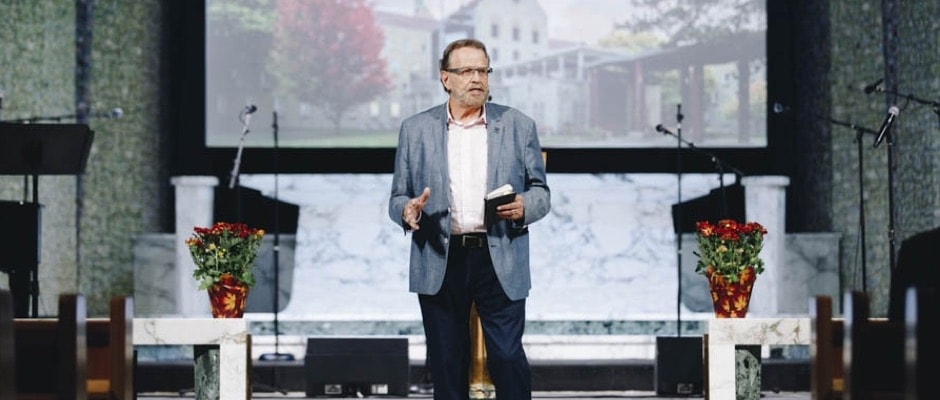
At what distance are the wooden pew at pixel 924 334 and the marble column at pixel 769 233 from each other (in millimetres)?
6367

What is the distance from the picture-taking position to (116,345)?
11.7 ft

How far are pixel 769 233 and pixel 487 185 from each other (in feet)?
16.4

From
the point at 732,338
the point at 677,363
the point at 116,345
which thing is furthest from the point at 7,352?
the point at 677,363

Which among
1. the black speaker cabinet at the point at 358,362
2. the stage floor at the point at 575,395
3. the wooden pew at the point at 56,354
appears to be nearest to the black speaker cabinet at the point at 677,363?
the stage floor at the point at 575,395

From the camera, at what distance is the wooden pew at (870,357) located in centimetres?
318

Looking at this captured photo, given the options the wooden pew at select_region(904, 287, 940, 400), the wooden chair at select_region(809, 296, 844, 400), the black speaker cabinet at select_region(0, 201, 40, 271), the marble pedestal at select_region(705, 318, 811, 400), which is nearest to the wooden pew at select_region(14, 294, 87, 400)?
the wooden pew at select_region(904, 287, 940, 400)

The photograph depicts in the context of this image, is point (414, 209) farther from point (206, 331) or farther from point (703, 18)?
point (703, 18)

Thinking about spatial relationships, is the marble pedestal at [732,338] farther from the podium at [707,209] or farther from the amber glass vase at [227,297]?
the podium at [707,209]

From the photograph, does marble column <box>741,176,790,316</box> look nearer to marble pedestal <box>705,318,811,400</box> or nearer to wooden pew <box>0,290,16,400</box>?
marble pedestal <box>705,318,811,400</box>

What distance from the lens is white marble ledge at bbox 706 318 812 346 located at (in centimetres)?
560

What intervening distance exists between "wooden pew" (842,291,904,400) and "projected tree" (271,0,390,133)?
24.0ft

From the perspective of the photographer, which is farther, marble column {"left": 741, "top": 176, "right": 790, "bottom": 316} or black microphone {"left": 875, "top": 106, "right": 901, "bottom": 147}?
marble column {"left": 741, "top": 176, "right": 790, "bottom": 316}

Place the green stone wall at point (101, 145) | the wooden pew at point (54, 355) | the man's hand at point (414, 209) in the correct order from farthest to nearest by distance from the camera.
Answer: the green stone wall at point (101, 145) < the man's hand at point (414, 209) < the wooden pew at point (54, 355)

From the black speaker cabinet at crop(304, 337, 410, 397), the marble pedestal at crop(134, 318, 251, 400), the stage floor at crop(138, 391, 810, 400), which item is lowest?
the stage floor at crop(138, 391, 810, 400)
